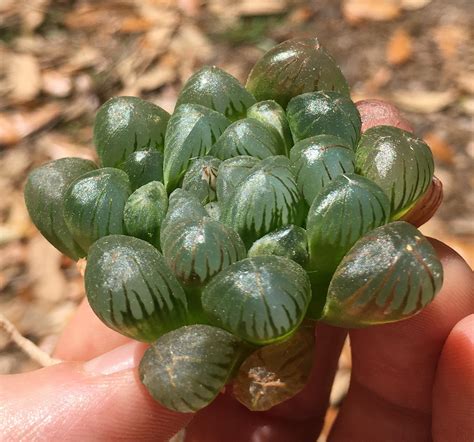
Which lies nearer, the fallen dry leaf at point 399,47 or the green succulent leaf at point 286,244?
the green succulent leaf at point 286,244

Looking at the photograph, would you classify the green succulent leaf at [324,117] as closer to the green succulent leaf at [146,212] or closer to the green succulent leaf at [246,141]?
the green succulent leaf at [246,141]

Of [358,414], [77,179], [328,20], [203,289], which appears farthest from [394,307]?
[328,20]

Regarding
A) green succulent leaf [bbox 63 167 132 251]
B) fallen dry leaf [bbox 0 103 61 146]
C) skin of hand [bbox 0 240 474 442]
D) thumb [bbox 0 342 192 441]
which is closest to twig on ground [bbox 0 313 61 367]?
skin of hand [bbox 0 240 474 442]

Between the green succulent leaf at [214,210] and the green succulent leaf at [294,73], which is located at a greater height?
the green succulent leaf at [294,73]

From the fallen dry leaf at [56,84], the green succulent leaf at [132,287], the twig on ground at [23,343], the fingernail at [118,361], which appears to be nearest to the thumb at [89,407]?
the fingernail at [118,361]

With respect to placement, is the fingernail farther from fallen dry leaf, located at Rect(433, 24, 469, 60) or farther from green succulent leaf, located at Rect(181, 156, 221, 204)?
fallen dry leaf, located at Rect(433, 24, 469, 60)

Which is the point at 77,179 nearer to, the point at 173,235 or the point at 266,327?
the point at 173,235

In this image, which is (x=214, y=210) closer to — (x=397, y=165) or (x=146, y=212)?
(x=146, y=212)
